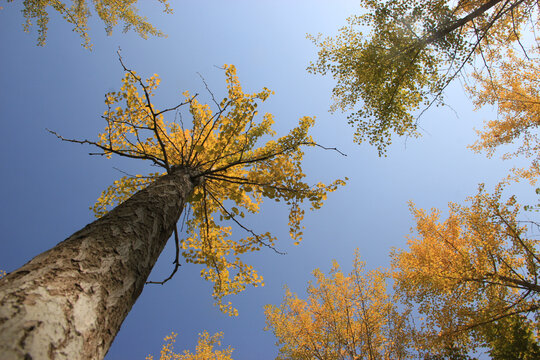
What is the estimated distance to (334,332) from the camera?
6.86 meters

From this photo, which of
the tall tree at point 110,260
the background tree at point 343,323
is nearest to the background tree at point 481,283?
the background tree at point 343,323

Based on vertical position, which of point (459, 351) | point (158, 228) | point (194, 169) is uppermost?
point (194, 169)

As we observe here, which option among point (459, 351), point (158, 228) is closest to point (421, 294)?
point (459, 351)

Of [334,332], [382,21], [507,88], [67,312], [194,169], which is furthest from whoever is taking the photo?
[507,88]

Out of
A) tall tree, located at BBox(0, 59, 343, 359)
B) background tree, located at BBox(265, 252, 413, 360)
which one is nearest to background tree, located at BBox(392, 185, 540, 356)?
background tree, located at BBox(265, 252, 413, 360)

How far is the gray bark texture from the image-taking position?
0.69m

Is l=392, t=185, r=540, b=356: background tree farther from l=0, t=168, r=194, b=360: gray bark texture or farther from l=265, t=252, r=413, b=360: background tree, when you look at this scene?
l=0, t=168, r=194, b=360: gray bark texture

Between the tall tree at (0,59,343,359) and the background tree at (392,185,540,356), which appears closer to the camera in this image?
the tall tree at (0,59,343,359)

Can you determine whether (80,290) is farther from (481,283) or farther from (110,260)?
(481,283)

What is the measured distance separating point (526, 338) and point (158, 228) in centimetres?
806

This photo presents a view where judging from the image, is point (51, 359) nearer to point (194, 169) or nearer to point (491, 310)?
point (194, 169)

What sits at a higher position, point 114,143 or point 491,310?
point 114,143

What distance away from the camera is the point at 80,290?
933 mm

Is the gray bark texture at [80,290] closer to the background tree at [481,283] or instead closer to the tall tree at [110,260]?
the tall tree at [110,260]
